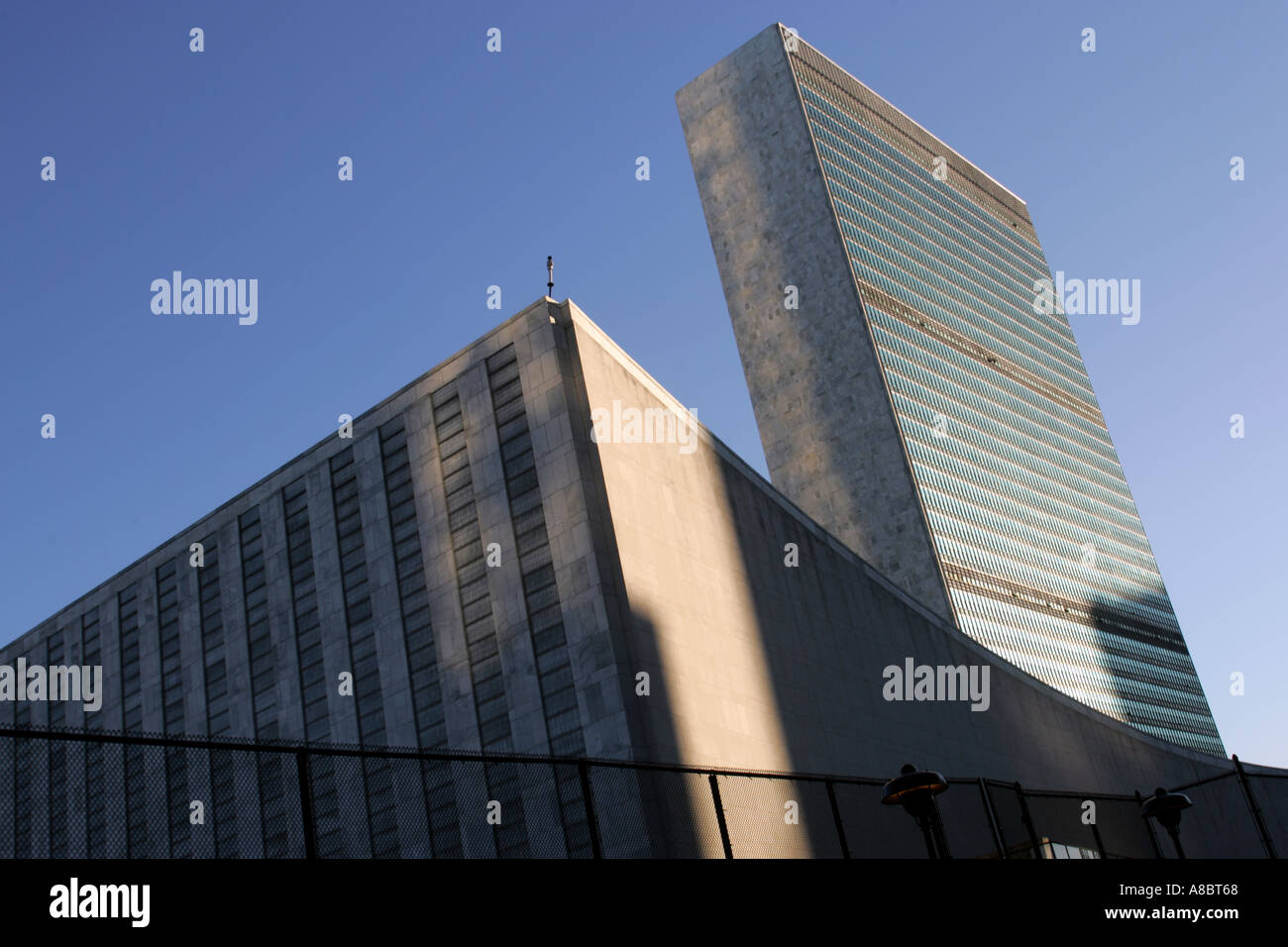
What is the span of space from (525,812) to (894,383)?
131981 millimetres

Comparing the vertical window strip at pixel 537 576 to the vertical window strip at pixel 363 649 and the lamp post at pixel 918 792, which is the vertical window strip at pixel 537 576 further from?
the lamp post at pixel 918 792

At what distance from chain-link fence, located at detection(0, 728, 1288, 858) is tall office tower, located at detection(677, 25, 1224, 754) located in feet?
313

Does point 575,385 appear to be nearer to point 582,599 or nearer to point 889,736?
point 582,599

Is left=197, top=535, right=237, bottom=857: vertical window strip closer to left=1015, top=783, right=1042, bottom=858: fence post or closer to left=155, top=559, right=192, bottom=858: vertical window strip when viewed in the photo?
left=155, top=559, right=192, bottom=858: vertical window strip

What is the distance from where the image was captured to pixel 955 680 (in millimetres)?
55875

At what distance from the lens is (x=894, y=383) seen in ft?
510

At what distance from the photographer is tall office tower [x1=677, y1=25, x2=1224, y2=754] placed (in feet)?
502

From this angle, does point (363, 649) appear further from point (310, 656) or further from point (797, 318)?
point (797, 318)

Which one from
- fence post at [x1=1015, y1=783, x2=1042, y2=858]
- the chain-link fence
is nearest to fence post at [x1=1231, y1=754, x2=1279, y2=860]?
the chain-link fence

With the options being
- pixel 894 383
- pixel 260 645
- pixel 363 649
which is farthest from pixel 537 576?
pixel 894 383

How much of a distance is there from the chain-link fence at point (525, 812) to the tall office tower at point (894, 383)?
95.6m
